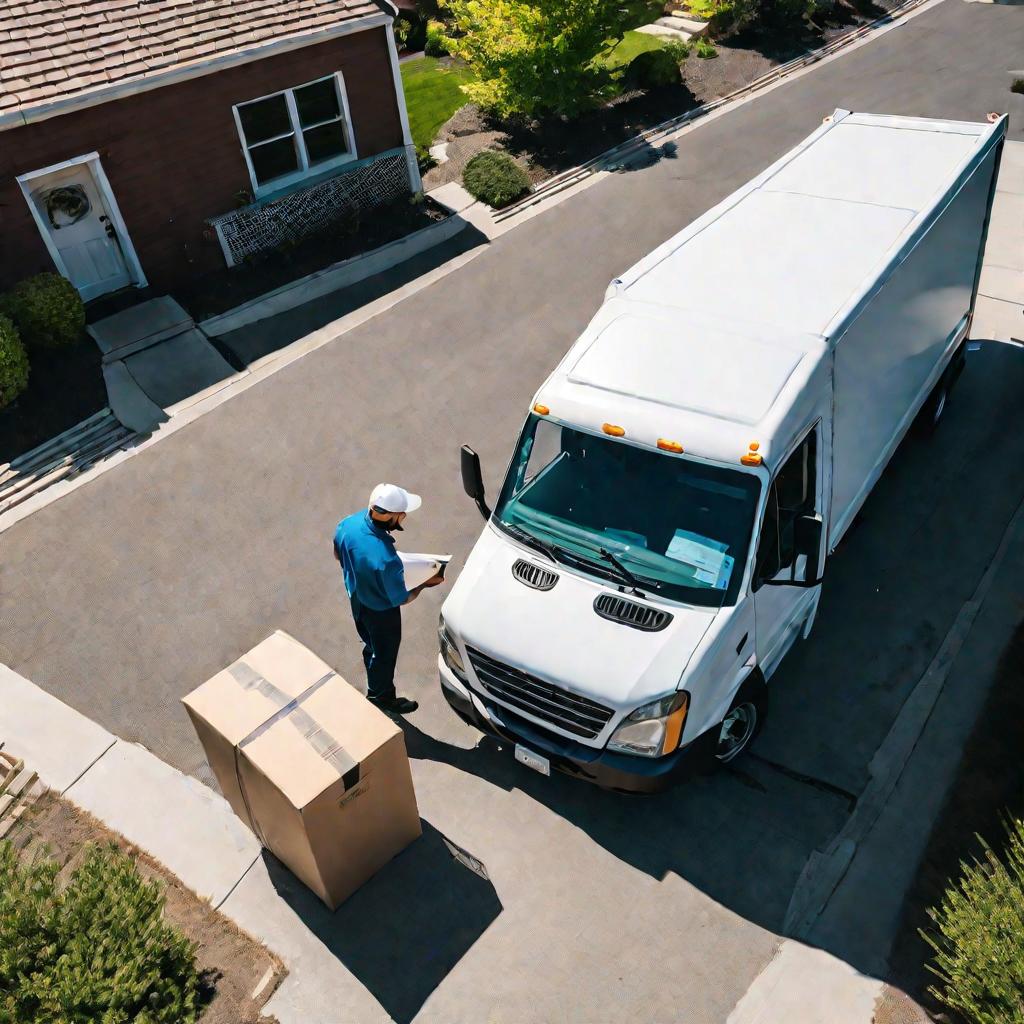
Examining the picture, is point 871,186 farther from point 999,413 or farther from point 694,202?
point 694,202

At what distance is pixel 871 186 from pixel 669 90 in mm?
11128

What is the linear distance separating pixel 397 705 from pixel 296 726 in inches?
68.2

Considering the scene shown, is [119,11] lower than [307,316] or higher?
higher

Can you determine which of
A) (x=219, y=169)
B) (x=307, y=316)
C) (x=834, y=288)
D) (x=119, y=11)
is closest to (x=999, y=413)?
(x=834, y=288)

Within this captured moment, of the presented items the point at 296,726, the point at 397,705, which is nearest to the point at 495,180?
the point at 397,705

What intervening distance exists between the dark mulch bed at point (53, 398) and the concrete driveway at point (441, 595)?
1.21 meters

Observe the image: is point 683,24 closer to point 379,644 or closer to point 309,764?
point 379,644

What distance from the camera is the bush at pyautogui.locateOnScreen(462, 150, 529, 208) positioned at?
14.9m

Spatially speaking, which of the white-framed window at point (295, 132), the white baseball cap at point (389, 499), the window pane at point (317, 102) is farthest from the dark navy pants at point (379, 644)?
the window pane at point (317, 102)

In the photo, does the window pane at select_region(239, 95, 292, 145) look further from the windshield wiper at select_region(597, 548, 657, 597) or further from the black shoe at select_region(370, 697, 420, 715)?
the windshield wiper at select_region(597, 548, 657, 597)

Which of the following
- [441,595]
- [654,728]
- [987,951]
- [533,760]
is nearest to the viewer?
[987,951]

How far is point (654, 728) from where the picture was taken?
19.9 feet

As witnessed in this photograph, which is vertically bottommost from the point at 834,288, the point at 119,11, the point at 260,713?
the point at 260,713

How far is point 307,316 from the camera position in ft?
41.7
